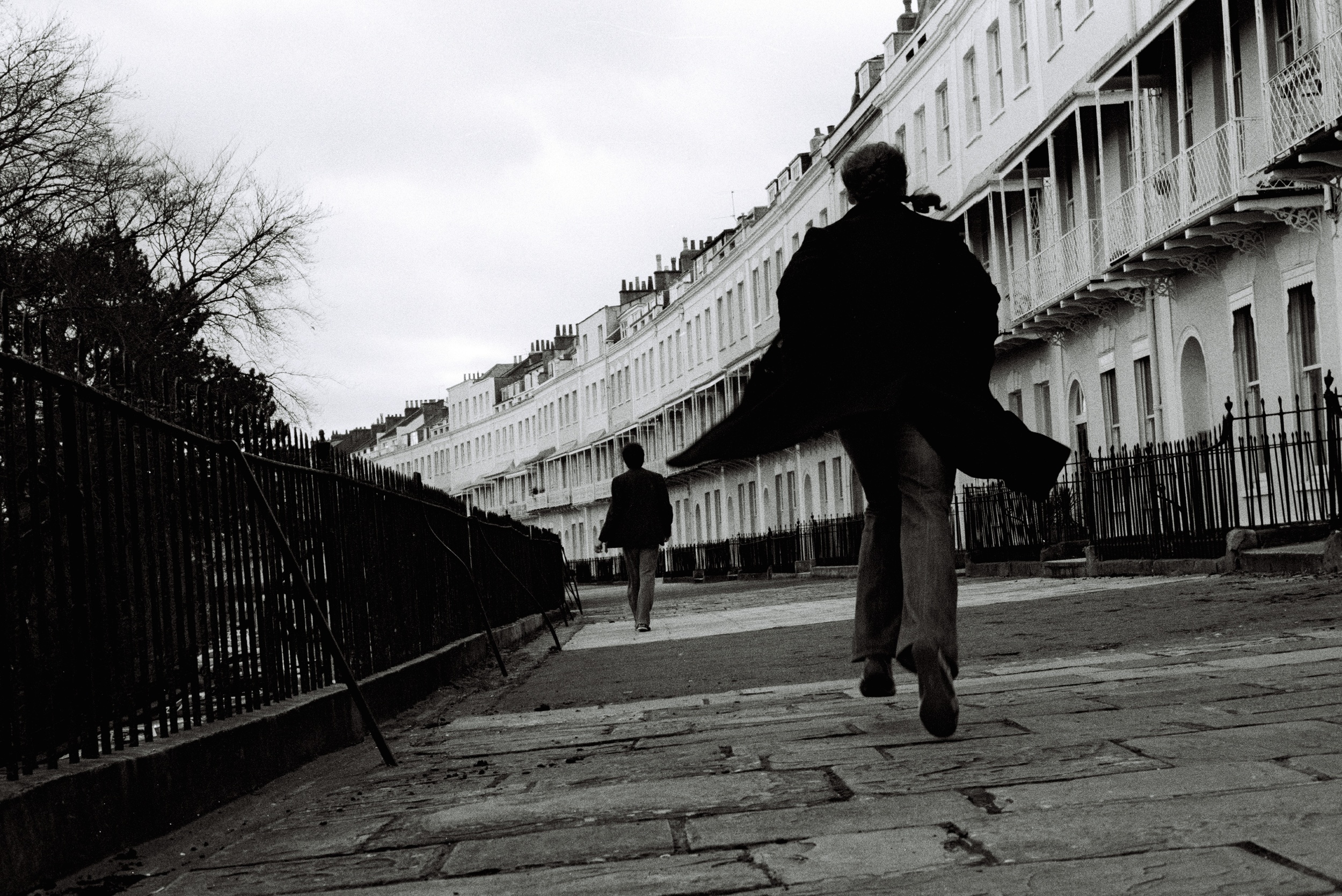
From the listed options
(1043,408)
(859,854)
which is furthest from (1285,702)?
(1043,408)

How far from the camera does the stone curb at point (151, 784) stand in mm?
4082

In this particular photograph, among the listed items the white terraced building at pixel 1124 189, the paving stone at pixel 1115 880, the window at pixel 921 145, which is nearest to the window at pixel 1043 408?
the white terraced building at pixel 1124 189

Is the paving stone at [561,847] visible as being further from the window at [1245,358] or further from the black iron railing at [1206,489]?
the window at [1245,358]

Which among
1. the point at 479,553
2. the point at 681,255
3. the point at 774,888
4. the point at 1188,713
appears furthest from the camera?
the point at 681,255

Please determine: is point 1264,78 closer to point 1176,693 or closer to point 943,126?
point 1176,693

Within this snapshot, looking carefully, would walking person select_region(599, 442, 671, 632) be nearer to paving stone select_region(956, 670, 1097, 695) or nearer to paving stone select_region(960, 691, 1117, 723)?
paving stone select_region(956, 670, 1097, 695)

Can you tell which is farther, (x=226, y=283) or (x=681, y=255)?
(x=681, y=255)

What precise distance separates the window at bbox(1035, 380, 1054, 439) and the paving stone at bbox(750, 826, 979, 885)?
90.3 ft

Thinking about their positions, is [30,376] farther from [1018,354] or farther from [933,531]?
[1018,354]

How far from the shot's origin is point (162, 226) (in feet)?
126

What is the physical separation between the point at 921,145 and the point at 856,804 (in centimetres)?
3464

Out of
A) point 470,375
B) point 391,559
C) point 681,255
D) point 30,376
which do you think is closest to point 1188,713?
point 30,376

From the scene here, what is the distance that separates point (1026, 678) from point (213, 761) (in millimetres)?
3575

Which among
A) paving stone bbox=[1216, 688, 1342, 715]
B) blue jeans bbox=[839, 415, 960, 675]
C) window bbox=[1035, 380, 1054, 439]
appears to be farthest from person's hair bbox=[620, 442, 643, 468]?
window bbox=[1035, 380, 1054, 439]
